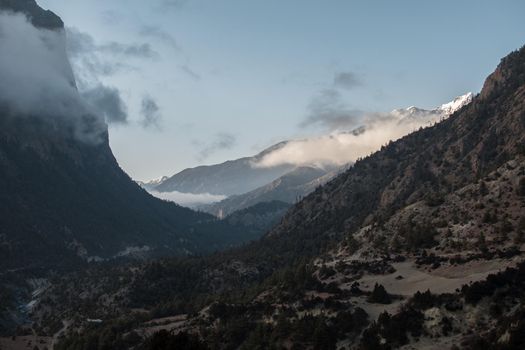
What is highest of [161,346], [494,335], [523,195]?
[523,195]

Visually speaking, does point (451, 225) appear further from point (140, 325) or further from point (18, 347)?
point (18, 347)

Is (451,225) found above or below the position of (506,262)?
above

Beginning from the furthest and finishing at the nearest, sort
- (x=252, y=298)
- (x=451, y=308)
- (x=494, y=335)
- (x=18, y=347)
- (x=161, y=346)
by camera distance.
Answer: (x=18, y=347)
(x=252, y=298)
(x=451, y=308)
(x=494, y=335)
(x=161, y=346)

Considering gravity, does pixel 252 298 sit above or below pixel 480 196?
below

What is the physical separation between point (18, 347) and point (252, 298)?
71.9 m

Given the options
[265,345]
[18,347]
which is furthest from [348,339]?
[18,347]

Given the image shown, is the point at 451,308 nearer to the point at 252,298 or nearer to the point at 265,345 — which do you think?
the point at 265,345

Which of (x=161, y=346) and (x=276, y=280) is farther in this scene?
(x=276, y=280)

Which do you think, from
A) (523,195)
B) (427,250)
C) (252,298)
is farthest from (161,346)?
(523,195)

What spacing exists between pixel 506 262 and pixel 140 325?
100043mm

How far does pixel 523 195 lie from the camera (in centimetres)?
16112

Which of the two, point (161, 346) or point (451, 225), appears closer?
point (161, 346)

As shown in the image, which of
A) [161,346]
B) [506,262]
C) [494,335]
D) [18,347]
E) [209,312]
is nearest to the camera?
[161,346]

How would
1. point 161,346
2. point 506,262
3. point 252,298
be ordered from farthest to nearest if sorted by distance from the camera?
point 252,298 < point 506,262 < point 161,346
